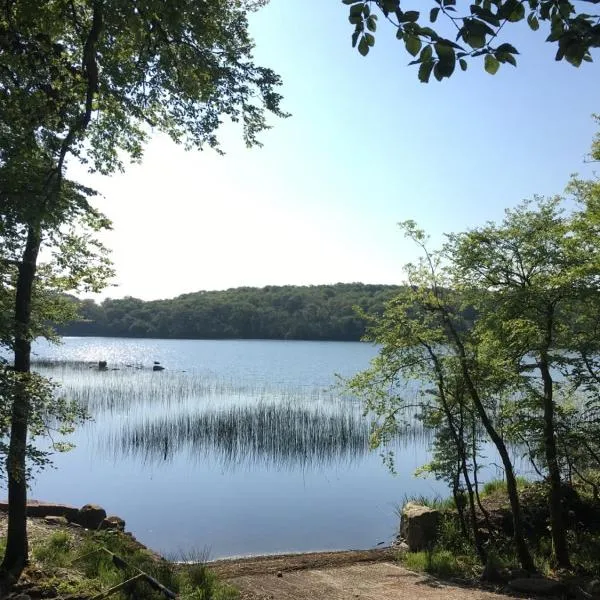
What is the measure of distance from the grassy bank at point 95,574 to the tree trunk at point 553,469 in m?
4.53

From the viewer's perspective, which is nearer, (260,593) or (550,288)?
(260,593)

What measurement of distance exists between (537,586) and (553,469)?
1558mm

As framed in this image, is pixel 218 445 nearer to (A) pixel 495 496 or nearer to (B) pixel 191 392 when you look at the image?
(A) pixel 495 496

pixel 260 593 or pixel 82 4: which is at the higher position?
pixel 82 4

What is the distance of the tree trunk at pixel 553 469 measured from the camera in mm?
8031

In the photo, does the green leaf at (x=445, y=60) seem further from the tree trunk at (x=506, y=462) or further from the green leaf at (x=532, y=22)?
the tree trunk at (x=506, y=462)

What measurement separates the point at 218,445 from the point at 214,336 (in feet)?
274

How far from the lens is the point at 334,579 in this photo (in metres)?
7.99

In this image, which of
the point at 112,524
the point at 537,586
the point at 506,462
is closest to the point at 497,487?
the point at 506,462

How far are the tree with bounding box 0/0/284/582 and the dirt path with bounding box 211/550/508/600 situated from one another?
2880 mm

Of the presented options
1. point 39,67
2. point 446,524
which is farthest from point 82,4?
point 446,524

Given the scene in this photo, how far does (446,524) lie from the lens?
33.1ft

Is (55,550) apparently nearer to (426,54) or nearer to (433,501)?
(426,54)

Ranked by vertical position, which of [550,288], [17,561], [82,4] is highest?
[82,4]
